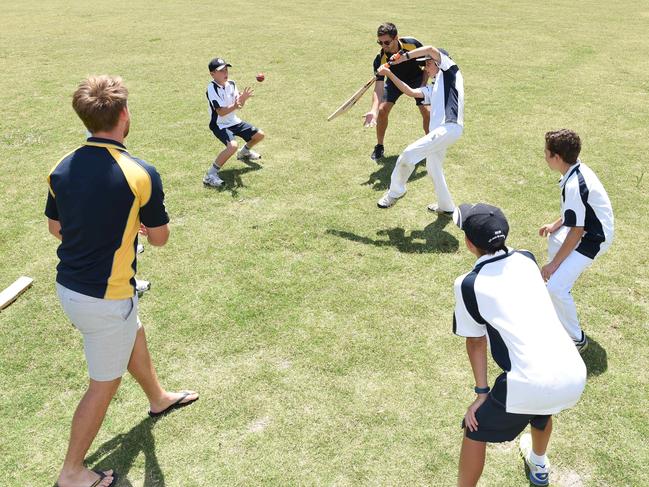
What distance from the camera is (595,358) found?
529cm

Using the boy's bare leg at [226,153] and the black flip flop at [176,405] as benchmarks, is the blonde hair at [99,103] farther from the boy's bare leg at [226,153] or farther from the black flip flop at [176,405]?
the boy's bare leg at [226,153]

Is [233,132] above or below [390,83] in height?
below

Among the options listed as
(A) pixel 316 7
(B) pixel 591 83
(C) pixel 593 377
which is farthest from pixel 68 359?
(A) pixel 316 7

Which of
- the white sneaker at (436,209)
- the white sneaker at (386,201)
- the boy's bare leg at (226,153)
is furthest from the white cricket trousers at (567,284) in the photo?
the boy's bare leg at (226,153)

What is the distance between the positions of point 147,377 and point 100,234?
57.5 inches

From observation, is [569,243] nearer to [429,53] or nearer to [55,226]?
[429,53]

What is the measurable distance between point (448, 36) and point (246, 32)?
288 inches

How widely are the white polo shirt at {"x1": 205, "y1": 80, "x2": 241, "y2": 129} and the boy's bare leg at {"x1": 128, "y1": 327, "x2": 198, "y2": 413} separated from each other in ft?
17.8

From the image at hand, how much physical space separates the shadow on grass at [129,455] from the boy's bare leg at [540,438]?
2778mm

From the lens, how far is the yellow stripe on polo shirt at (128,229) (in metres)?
3.50

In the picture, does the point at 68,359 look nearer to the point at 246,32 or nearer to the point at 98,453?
the point at 98,453

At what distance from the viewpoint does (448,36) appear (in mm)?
18953

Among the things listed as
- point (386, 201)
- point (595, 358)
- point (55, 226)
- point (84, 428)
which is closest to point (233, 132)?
point (386, 201)

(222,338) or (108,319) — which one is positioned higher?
(108,319)
